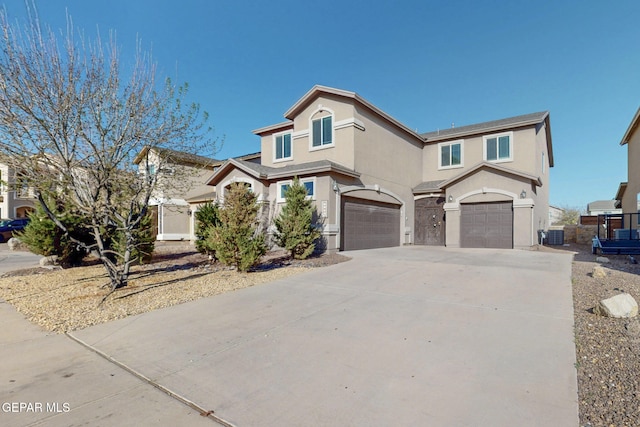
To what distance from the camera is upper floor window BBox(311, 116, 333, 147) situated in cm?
1592

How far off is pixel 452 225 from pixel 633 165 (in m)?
10.8

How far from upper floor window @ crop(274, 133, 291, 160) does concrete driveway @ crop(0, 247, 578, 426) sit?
501 inches

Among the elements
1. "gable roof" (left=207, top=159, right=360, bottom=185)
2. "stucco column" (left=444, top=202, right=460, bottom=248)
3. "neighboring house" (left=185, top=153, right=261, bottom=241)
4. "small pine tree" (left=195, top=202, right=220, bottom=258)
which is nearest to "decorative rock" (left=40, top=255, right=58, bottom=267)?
"small pine tree" (left=195, top=202, right=220, bottom=258)

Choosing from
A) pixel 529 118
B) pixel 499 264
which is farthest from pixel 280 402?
pixel 529 118

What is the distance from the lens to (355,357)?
384 cm

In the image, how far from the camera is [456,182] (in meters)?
17.4

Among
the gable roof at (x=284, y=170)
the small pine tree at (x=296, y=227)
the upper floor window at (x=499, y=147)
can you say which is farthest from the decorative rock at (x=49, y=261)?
the upper floor window at (x=499, y=147)

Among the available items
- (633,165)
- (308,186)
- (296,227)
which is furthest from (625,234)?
(296,227)

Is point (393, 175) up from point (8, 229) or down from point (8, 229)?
up

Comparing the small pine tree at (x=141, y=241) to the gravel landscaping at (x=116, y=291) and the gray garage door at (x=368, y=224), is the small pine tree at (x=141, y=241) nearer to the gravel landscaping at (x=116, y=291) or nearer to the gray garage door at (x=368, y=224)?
the gravel landscaping at (x=116, y=291)

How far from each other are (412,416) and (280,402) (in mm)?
1177

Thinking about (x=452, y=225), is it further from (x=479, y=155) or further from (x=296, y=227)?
(x=296, y=227)

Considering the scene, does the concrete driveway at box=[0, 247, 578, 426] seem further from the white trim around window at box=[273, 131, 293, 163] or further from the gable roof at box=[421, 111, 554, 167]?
the gable roof at box=[421, 111, 554, 167]

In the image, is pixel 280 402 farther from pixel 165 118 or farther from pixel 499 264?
pixel 499 264
